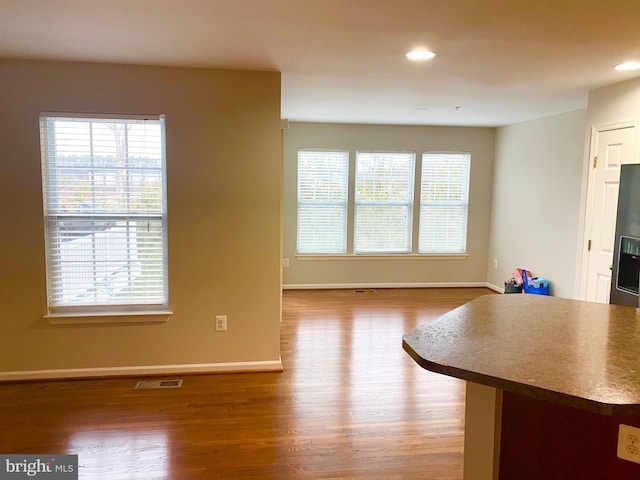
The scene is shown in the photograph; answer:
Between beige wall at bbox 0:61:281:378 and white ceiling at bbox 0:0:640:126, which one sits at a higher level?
white ceiling at bbox 0:0:640:126

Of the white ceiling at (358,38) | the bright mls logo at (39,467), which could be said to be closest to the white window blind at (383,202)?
the white ceiling at (358,38)

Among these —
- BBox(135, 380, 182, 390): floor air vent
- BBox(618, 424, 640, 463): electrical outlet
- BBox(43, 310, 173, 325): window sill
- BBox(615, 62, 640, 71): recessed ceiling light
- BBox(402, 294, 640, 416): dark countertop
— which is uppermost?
BBox(615, 62, 640, 71): recessed ceiling light

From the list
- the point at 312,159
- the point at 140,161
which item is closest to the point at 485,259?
the point at 312,159

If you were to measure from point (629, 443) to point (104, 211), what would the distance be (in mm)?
3323

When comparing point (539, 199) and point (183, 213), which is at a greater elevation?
point (539, 199)

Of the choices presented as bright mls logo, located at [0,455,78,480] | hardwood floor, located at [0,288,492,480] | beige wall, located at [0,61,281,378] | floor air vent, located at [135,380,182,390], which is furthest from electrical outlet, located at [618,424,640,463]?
floor air vent, located at [135,380,182,390]

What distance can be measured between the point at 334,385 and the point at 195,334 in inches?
45.7

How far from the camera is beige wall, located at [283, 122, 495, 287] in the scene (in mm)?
6141

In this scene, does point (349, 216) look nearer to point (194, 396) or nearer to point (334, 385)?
point (334, 385)

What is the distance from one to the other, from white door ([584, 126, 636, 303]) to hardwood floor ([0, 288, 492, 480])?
1471 mm

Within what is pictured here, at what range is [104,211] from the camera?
3266mm

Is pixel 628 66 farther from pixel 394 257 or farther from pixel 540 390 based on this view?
pixel 394 257

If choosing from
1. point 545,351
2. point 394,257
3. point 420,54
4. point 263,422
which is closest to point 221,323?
point 263,422

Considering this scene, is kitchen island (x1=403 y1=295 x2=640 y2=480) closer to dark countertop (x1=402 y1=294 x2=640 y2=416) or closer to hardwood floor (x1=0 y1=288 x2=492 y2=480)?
dark countertop (x1=402 y1=294 x2=640 y2=416)
